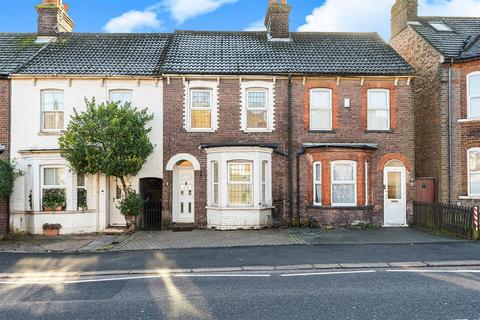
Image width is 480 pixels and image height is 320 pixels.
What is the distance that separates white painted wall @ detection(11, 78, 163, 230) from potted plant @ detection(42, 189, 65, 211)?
250 mm

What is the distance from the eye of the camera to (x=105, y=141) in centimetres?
1600

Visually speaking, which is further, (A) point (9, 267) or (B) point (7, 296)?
(A) point (9, 267)

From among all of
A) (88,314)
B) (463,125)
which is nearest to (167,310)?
(88,314)

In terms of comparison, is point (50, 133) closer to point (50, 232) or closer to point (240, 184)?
point (50, 232)

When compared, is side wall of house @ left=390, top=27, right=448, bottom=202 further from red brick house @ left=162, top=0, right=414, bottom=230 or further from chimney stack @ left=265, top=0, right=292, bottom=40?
chimney stack @ left=265, top=0, right=292, bottom=40

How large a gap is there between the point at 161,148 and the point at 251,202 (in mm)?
4475

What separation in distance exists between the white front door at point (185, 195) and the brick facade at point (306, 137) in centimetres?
38

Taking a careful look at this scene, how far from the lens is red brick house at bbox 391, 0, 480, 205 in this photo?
17.8 m

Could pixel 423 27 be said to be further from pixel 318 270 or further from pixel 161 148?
pixel 318 270

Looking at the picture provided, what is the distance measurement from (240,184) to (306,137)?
360cm

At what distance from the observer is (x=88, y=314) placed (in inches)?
270

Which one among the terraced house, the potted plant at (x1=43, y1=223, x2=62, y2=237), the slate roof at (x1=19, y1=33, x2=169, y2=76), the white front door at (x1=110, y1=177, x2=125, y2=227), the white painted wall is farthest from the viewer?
the white front door at (x1=110, y1=177, x2=125, y2=227)

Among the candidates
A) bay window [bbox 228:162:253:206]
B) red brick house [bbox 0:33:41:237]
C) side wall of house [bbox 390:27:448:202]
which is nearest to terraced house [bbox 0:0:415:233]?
bay window [bbox 228:162:253:206]

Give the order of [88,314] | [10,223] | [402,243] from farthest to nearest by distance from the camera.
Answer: [10,223] < [402,243] < [88,314]
